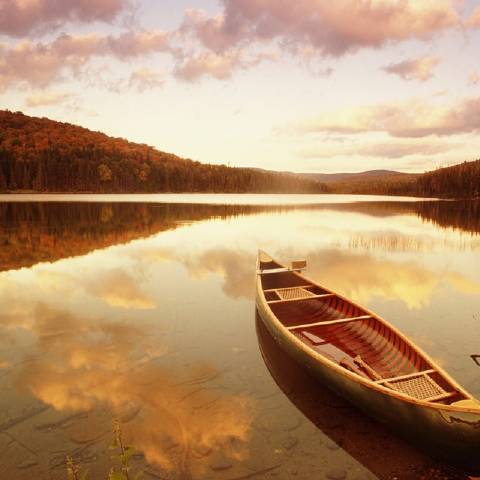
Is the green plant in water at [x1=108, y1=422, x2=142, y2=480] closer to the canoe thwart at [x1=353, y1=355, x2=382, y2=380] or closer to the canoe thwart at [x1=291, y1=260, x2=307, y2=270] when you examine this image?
the canoe thwart at [x1=353, y1=355, x2=382, y2=380]

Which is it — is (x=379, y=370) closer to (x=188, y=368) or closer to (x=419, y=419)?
(x=419, y=419)

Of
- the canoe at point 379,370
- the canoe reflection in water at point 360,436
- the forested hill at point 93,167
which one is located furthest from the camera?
the forested hill at point 93,167

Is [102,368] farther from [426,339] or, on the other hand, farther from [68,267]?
[68,267]

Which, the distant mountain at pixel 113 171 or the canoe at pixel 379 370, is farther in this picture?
the distant mountain at pixel 113 171

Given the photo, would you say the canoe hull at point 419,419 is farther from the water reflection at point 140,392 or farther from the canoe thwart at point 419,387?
the water reflection at point 140,392

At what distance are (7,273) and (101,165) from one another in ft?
423

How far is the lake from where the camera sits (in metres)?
6.07

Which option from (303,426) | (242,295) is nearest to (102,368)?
(303,426)

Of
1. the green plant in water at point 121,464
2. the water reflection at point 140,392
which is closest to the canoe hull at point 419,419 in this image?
the water reflection at point 140,392

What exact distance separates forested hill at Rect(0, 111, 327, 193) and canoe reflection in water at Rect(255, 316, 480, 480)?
134 m

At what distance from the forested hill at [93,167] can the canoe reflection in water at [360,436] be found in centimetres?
13399

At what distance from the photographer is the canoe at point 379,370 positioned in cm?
547

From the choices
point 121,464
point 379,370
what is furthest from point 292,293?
point 121,464

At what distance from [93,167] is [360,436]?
467 ft
